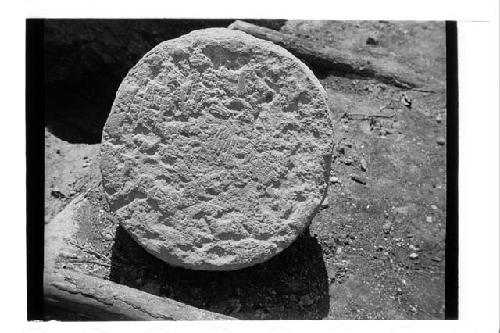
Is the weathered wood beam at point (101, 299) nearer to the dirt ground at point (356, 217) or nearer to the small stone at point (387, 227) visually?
the dirt ground at point (356, 217)

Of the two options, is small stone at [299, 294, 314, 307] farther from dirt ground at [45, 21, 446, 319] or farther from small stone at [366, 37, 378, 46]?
small stone at [366, 37, 378, 46]

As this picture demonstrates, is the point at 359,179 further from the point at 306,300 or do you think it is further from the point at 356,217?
the point at 306,300

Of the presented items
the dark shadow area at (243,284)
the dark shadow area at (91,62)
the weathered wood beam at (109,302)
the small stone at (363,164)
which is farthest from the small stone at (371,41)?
the weathered wood beam at (109,302)

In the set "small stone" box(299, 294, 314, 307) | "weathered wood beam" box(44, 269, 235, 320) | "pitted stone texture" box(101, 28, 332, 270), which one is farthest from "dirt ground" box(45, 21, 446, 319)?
"pitted stone texture" box(101, 28, 332, 270)

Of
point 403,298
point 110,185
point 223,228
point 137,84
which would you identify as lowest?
point 403,298

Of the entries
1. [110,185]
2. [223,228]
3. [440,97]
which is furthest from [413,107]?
[110,185]
